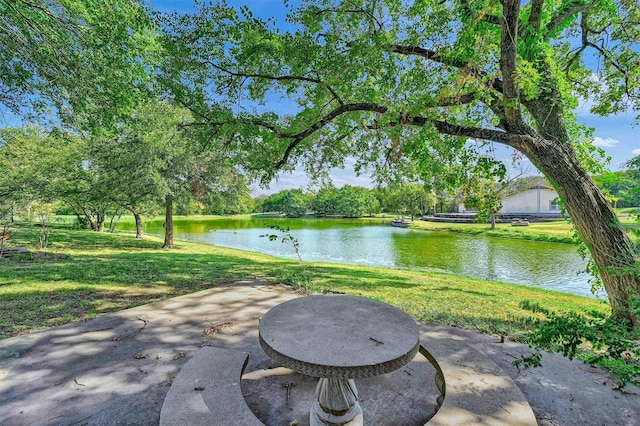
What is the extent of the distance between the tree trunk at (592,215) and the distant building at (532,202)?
32.9 meters

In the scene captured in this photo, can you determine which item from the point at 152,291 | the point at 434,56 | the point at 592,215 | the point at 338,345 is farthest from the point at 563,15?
the point at 152,291

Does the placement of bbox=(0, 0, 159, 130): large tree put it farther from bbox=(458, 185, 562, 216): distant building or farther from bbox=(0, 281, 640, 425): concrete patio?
bbox=(458, 185, 562, 216): distant building

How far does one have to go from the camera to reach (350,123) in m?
6.55

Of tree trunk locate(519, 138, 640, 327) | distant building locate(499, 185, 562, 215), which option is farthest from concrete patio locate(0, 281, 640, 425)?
distant building locate(499, 185, 562, 215)

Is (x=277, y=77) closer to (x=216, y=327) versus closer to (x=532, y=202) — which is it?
(x=216, y=327)

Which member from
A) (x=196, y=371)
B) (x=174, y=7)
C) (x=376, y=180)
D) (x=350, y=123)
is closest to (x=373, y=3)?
(x=350, y=123)

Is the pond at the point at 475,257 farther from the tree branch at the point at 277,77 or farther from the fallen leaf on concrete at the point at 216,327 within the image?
the fallen leaf on concrete at the point at 216,327

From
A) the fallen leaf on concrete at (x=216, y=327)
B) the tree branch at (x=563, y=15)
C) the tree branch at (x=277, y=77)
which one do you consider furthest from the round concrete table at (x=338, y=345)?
the tree branch at (x=563, y=15)

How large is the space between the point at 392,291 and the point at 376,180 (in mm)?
3233

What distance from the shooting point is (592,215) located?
11.3 feet

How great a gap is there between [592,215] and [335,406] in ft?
12.6

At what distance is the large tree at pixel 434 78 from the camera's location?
138 inches

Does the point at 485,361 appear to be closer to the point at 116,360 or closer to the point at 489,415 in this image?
the point at 489,415

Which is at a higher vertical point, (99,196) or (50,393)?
(99,196)
